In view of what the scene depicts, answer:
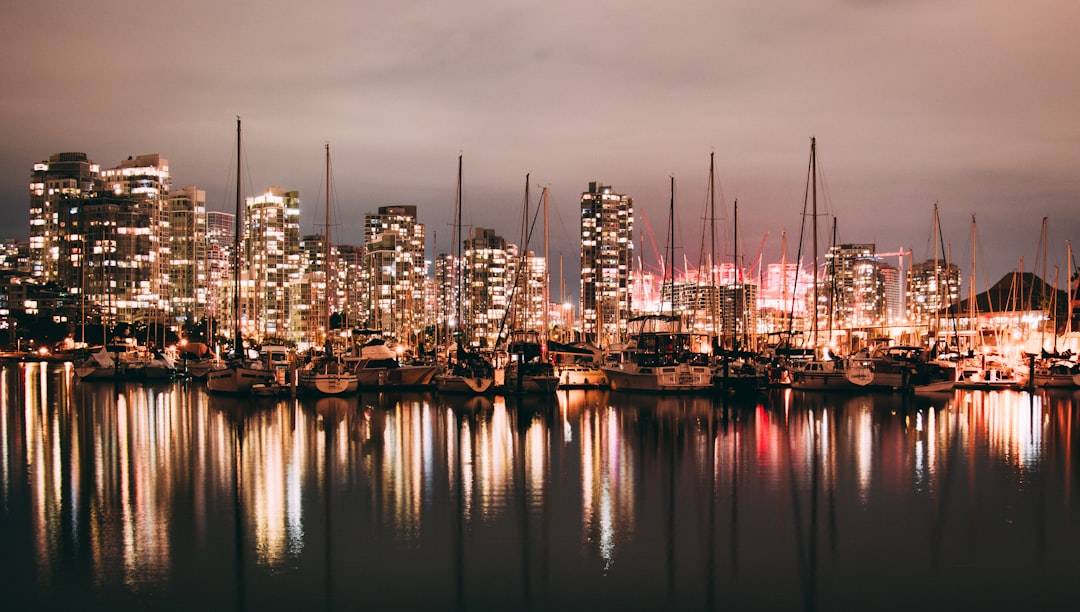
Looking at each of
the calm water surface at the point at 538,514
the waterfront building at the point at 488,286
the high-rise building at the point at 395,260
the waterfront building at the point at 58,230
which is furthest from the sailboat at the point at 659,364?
the waterfront building at the point at 58,230

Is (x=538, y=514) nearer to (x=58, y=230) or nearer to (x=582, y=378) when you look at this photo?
(x=582, y=378)

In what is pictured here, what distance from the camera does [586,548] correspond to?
1548 centimetres

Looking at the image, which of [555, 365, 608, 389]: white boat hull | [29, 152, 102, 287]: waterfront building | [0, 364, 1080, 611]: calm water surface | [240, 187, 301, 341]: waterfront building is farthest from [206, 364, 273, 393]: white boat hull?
[29, 152, 102, 287]: waterfront building

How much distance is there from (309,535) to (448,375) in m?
29.4

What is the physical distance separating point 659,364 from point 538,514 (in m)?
29.5

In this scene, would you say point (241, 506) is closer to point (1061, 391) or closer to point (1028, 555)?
point (1028, 555)

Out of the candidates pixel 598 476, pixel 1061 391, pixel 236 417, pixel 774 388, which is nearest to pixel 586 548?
pixel 598 476

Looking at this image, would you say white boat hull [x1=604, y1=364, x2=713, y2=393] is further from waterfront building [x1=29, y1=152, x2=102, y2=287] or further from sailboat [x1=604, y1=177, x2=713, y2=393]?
waterfront building [x1=29, y1=152, x2=102, y2=287]

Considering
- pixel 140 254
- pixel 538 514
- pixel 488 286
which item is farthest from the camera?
pixel 140 254

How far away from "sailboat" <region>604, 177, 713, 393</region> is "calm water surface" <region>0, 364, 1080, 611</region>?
12.0 metres

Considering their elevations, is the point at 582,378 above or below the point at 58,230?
below

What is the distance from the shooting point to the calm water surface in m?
13.5

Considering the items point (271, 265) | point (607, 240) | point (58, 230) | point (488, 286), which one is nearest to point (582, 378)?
point (607, 240)

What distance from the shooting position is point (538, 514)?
18031mm
